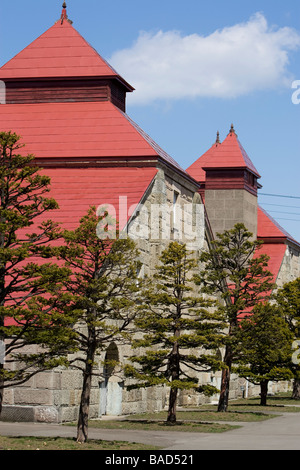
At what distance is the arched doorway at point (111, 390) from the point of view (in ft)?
118

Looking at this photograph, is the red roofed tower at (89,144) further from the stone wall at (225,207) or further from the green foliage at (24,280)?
the stone wall at (225,207)

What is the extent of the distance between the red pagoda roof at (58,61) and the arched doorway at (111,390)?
553 inches

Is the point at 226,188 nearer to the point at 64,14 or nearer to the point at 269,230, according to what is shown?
the point at 269,230

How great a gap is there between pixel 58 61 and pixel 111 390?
16776mm

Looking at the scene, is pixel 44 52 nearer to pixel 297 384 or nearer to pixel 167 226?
pixel 167 226

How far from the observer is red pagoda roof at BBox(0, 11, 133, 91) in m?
43.4

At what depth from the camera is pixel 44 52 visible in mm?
44562

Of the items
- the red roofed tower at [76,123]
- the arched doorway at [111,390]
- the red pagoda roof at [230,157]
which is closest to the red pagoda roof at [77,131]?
the red roofed tower at [76,123]

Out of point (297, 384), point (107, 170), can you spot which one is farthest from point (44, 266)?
point (297, 384)

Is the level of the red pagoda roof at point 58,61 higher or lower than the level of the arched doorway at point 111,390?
higher

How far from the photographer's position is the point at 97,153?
4025 centimetres

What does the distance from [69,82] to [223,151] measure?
68.2 ft

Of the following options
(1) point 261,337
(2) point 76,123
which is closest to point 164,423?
(1) point 261,337

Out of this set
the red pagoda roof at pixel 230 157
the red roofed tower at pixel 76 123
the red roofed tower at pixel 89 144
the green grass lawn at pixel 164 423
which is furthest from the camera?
the red pagoda roof at pixel 230 157
